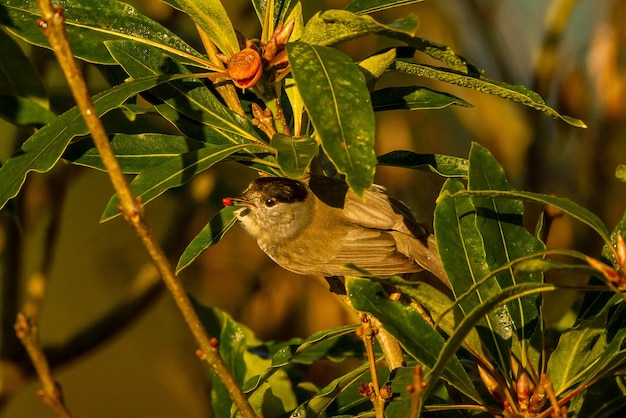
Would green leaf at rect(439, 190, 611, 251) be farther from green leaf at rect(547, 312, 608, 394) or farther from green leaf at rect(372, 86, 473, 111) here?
green leaf at rect(372, 86, 473, 111)

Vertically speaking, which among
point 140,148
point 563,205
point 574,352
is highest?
point 140,148

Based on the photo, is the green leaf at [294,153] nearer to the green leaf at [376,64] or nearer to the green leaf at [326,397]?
the green leaf at [376,64]

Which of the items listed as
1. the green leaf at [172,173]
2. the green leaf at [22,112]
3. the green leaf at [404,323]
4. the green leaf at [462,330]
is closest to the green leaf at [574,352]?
the green leaf at [404,323]

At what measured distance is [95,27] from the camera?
1.67 metres

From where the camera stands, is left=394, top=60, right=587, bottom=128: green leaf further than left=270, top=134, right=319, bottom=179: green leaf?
Yes

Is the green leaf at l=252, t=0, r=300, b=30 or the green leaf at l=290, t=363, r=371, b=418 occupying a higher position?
the green leaf at l=252, t=0, r=300, b=30

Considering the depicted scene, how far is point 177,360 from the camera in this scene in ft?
12.5

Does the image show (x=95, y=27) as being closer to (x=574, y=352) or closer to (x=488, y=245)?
(x=488, y=245)

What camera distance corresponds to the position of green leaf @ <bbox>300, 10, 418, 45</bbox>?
4.45 ft

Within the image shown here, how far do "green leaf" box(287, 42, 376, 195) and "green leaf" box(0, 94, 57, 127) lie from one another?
754mm

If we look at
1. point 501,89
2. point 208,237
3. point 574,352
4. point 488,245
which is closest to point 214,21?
point 208,237

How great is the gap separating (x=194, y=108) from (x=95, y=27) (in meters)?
0.25

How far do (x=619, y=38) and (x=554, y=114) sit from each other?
1607mm

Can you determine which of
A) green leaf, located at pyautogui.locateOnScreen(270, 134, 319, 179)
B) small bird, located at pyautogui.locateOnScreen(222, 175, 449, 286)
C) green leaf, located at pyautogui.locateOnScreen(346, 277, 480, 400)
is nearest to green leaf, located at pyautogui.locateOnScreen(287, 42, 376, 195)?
green leaf, located at pyautogui.locateOnScreen(270, 134, 319, 179)
